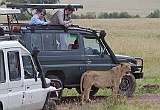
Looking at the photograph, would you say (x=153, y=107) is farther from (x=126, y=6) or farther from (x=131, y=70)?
(x=126, y=6)

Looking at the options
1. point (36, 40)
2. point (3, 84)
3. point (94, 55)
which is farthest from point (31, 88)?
point (94, 55)

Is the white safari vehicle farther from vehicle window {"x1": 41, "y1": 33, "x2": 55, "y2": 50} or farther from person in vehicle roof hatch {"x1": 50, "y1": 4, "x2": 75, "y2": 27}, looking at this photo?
person in vehicle roof hatch {"x1": 50, "y1": 4, "x2": 75, "y2": 27}

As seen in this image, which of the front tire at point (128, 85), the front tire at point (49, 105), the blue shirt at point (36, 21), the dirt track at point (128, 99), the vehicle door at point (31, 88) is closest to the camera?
the vehicle door at point (31, 88)

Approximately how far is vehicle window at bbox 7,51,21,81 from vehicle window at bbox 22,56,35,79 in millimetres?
346

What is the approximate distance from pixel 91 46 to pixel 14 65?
4.53m

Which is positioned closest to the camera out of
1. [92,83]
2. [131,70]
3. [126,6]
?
[92,83]

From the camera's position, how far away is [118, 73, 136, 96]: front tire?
1503 cm

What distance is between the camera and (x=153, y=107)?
499 inches

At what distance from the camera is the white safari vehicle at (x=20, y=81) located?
982 centimetres

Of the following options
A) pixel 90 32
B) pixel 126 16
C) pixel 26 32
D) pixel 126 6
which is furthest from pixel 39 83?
pixel 126 6

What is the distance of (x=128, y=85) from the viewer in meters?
15.1

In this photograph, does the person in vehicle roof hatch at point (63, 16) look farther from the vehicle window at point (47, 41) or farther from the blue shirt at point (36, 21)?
the vehicle window at point (47, 41)

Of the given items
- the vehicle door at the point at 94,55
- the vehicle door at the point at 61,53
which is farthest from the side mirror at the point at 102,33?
the vehicle door at the point at 61,53

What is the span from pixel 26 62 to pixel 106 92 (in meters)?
5.46
